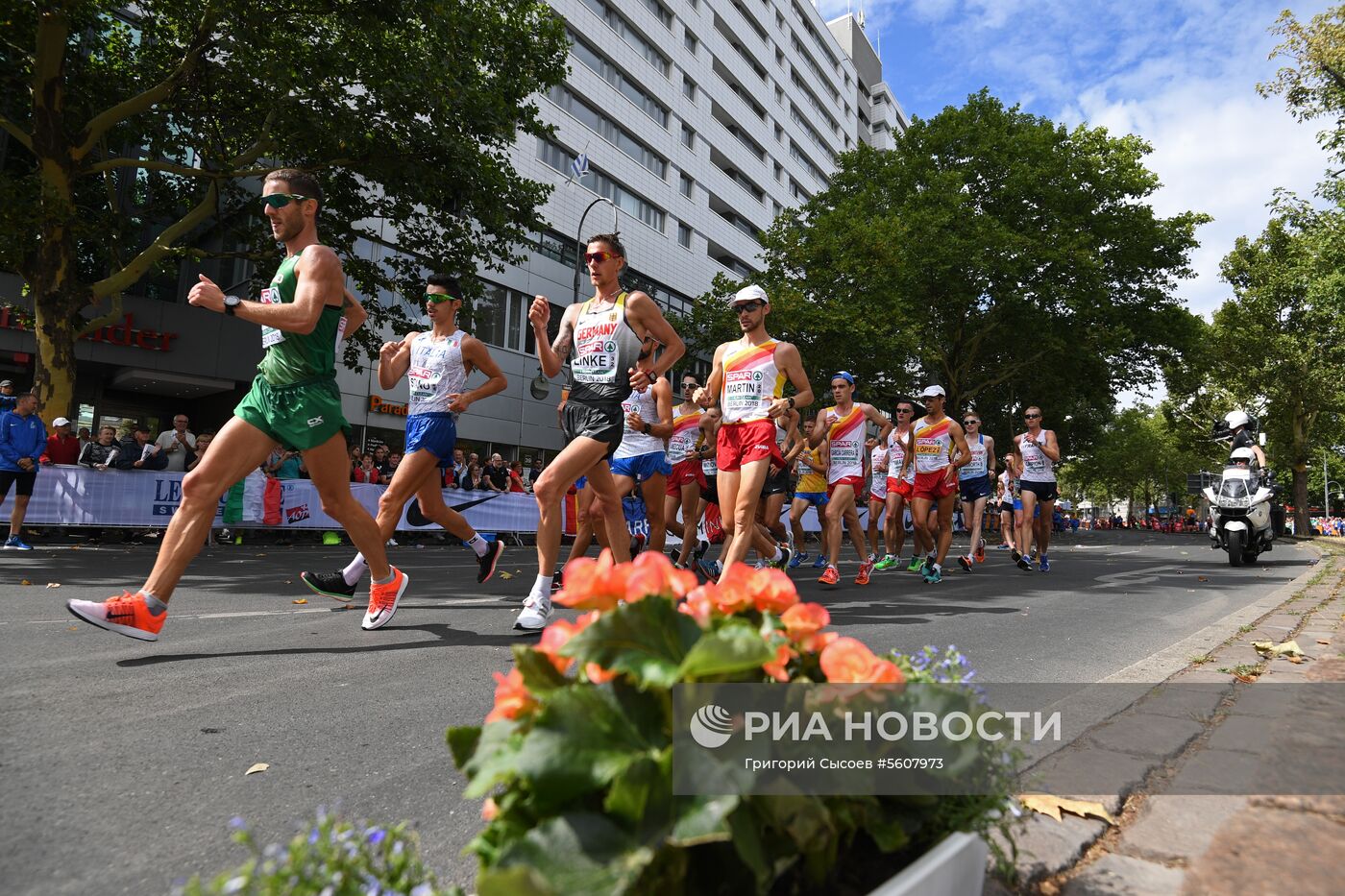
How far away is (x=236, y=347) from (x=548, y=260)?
35.6ft

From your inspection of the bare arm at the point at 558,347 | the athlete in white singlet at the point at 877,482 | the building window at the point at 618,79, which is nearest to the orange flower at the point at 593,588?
the bare arm at the point at 558,347

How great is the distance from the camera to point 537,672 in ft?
3.58

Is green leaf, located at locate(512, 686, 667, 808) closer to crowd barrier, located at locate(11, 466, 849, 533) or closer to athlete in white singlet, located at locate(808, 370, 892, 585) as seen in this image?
athlete in white singlet, located at locate(808, 370, 892, 585)

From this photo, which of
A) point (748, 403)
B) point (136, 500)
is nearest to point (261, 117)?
point (136, 500)

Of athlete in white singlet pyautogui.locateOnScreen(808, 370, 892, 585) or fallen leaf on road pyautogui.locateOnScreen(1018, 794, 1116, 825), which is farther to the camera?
athlete in white singlet pyautogui.locateOnScreen(808, 370, 892, 585)

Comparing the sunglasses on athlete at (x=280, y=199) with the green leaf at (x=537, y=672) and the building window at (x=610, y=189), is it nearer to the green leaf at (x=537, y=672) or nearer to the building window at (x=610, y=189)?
the green leaf at (x=537, y=672)

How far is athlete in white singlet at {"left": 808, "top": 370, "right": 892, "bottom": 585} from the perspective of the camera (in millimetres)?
8398

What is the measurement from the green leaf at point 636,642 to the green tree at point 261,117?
1250cm

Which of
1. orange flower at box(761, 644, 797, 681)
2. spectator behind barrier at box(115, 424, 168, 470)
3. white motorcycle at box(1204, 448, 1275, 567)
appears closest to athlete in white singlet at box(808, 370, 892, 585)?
white motorcycle at box(1204, 448, 1275, 567)

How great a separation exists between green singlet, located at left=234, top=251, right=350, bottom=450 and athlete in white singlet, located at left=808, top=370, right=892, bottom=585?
5.07 metres

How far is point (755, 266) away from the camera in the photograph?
4359cm

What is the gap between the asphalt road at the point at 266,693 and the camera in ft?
6.08

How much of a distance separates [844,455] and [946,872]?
8018 millimetres

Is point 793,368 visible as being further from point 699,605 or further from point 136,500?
point 136,500
